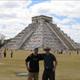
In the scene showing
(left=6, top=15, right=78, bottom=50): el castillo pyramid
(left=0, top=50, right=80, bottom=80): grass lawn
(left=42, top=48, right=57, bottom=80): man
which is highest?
(left=42, top=48, right=57, bottom=80): man

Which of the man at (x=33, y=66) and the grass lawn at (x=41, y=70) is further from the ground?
the man at (x=33, y=66)

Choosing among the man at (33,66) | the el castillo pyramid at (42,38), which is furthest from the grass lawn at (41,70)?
the el castillo pyramid at (42,38)

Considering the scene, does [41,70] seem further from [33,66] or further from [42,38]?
[42,38]

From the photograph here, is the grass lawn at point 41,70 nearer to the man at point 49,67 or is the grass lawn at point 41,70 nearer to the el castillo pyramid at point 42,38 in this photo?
the man at point 49,67

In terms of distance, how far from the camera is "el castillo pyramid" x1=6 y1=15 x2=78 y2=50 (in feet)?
606

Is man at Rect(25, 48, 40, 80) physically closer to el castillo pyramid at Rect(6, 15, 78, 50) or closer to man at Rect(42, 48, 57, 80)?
man at Rect(42, 48, 57, 80)

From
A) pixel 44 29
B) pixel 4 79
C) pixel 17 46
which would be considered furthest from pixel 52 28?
pixel 4 79

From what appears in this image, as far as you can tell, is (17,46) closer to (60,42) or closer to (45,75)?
(60,42)

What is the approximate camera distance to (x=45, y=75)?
14273 mm

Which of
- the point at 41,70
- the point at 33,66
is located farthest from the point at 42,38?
the point at 33,66

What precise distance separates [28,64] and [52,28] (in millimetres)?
178975

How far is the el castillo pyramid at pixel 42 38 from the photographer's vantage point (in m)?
185

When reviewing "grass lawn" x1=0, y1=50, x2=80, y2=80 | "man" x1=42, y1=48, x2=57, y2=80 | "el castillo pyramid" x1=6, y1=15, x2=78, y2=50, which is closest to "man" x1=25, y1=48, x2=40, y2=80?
"man" x1=42, y1=48, x2=57, y2=80

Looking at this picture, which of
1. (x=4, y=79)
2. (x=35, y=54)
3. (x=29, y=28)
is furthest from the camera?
(x=29, y=28)
